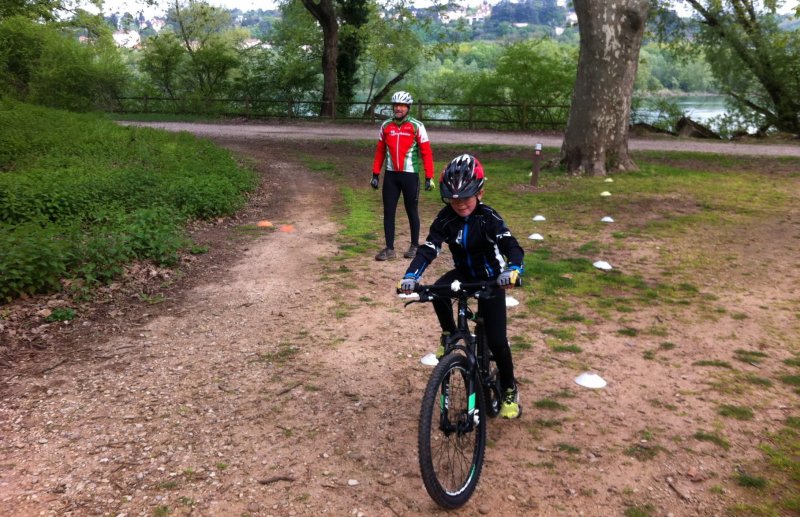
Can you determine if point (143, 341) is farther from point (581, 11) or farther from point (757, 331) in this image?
point (581, 11)

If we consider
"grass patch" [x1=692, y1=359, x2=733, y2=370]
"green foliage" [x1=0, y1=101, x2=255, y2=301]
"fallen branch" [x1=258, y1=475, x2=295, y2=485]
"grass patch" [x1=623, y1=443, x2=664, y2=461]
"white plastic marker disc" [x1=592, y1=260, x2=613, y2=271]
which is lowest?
"fallen branch" [x1=258, y1=475, x2=295, y2=485]

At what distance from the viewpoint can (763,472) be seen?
3.72 m

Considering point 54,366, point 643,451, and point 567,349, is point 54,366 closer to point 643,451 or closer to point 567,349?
point 567,349

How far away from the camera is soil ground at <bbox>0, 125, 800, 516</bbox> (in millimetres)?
3590

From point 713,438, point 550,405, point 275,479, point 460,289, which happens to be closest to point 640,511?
point 713,438

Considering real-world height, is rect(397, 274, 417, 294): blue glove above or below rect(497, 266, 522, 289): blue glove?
below

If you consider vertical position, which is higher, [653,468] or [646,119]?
[646,119]

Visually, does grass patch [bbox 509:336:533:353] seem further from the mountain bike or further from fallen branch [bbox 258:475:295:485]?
fallen branch [bbox 258:475:295:485]

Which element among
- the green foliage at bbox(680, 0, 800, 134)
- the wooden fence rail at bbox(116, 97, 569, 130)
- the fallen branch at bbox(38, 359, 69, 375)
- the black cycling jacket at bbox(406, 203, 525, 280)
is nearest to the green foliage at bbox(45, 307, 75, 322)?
the fallen branch at bbox(38, 359, 69, 375)

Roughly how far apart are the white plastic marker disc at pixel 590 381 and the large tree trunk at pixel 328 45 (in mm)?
27124

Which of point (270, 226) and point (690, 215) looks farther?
point (690, 215)

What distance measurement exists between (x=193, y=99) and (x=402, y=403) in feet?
98.2

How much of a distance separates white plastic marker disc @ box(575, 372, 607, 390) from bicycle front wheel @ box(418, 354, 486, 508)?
5.09ft

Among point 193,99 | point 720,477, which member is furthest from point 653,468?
point 193,99
